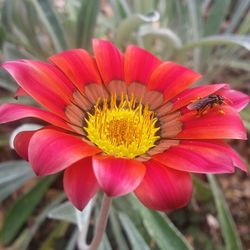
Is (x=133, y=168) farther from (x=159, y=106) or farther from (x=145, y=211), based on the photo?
(x=145, y=211)

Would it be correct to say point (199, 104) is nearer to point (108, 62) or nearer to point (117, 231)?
point (108, 62)

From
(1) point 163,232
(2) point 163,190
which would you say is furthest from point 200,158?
(1) point 163,232

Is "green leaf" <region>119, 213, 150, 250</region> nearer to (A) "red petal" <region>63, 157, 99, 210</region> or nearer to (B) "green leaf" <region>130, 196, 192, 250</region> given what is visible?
(B) "green leaf" <region>130, 196, 192, 250</region>

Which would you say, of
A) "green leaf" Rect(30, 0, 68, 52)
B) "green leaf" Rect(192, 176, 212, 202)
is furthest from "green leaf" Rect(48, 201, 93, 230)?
"green leaf" Rect(30, 0, 68, 52)

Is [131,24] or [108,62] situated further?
[131,24]

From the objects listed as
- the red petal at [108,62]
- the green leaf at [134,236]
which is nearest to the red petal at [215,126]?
the red petal at [108,62]
